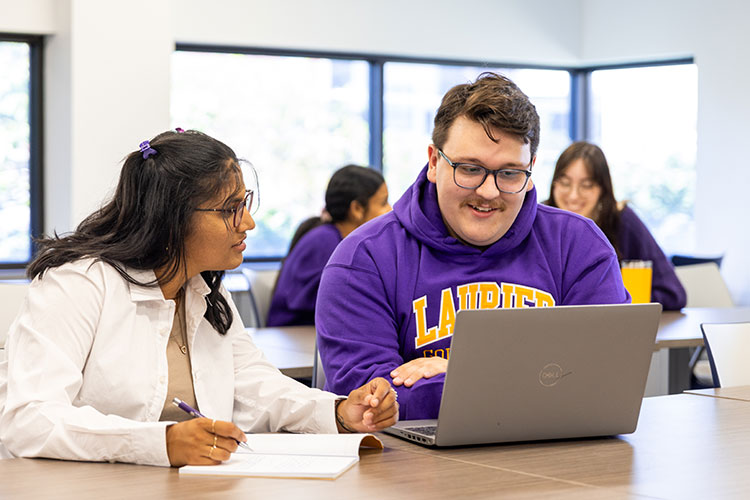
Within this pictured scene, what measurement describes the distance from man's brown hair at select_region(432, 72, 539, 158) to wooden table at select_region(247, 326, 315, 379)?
2.73ft

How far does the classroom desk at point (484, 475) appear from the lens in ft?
4.29

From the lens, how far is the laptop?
1.48m

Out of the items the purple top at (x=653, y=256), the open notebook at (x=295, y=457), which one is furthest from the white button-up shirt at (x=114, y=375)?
the purple top at (x=653, y=256)

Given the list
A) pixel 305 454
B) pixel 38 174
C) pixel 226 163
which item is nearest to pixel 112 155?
pixel 38 174

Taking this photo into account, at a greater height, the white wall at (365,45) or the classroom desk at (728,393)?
the white wall at (365,45)

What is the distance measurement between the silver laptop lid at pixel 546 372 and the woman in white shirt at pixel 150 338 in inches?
7.2

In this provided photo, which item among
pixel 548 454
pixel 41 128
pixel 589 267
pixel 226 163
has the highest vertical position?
pixel 41 128

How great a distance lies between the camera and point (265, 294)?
3924 mm

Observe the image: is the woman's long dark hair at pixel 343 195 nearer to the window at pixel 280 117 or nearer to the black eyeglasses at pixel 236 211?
the window at pixel 280 117

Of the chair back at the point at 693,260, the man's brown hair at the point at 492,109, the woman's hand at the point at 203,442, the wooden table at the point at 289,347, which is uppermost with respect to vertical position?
the man's brown hair at the point at 492,109

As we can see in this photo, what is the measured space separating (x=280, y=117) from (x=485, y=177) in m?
4.45

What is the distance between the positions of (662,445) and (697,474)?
0.19m

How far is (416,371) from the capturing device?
1829 millimetres

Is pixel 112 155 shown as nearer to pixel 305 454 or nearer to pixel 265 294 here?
pixel 265 294
